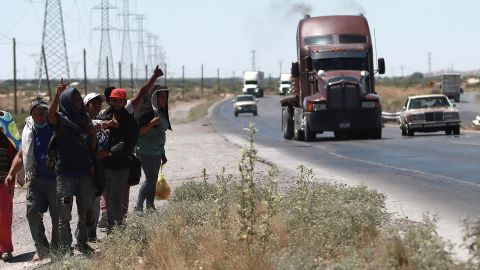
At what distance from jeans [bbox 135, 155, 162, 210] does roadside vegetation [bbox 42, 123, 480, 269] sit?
133 centimetres

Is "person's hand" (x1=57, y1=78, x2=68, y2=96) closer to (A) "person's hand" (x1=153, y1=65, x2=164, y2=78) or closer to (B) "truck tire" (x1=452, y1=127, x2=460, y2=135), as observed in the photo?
(A) "person's hand" (x1=153, y1=65, x2=164, y2=78)

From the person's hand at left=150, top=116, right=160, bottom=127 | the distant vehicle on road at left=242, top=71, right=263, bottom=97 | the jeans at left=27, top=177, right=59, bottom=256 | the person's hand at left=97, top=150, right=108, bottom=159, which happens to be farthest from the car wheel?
the distant vehicle on road at left=242, top=71, right=263, bottom=97

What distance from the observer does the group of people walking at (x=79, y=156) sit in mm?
10734

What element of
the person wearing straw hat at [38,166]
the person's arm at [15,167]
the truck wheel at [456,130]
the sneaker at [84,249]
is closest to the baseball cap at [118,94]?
the person wearing straw hat at [38,166]

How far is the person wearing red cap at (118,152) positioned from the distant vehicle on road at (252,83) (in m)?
120

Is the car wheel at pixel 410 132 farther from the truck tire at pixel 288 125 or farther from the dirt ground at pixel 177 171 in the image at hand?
the dirt ground at pixel 177 171

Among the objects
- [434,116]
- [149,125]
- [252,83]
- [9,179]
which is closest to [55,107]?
[9,179]

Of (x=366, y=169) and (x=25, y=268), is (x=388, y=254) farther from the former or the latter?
(x=366, y=169)

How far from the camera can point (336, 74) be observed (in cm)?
3628

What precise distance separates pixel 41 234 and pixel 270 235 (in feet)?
13.0

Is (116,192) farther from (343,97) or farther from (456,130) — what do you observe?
(456,130)

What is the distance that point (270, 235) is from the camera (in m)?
8.79

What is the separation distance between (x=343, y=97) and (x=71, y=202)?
26.3 m

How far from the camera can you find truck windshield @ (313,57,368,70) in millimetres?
36156
